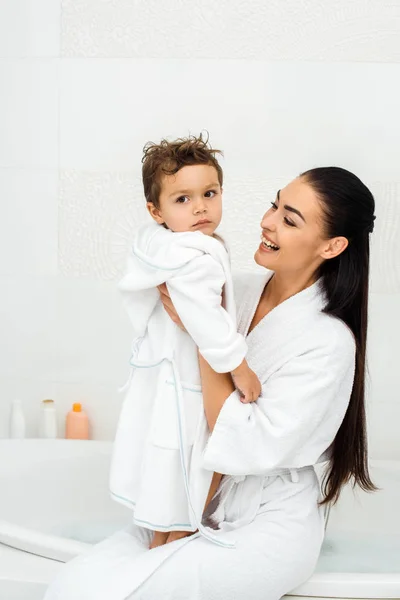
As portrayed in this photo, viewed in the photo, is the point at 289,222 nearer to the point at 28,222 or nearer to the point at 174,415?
the point at 174,415

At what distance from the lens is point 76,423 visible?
3.08m

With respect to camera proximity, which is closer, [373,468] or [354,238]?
[354,238]

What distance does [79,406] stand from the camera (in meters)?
3.07

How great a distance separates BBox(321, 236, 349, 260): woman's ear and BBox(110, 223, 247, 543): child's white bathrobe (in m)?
0.25

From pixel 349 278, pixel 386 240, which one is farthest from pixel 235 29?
pixel 349 278

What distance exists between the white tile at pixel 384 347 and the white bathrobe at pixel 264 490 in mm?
1000

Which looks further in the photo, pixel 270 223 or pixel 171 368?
pixel 270 223

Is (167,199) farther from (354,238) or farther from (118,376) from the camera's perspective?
(118,376)

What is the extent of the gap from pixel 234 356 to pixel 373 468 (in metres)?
1.21

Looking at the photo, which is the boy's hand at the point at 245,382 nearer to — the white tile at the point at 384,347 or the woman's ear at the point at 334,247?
the woman's ear at the point at 334,247

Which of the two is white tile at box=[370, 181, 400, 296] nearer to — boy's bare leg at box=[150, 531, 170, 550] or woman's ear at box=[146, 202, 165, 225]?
woman's ear at box=[146, 202, 165, 225]

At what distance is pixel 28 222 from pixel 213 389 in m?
1.43

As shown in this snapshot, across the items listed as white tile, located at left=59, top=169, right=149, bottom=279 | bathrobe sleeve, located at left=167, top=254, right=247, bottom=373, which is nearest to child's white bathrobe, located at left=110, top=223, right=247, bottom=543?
bathrobe sleeve, located at left=167, top=254, right=247, bottom=373

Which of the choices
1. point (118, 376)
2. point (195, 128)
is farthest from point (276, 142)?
point (118, 376)
